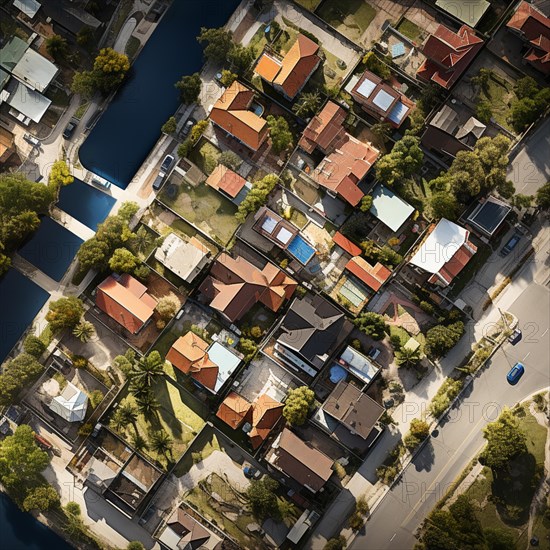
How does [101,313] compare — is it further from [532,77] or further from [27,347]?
[532,77]

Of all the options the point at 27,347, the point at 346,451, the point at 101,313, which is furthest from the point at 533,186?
the point at 27,347

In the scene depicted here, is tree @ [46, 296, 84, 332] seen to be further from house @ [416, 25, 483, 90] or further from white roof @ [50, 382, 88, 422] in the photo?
house @ [416, 25, 483, 90]

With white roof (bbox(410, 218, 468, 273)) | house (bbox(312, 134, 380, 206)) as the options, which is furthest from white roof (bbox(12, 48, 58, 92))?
white roof (bbox(410, 218, 468, 273))

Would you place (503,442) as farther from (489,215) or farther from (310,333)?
(489,215)

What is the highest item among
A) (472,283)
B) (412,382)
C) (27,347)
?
(472,283)

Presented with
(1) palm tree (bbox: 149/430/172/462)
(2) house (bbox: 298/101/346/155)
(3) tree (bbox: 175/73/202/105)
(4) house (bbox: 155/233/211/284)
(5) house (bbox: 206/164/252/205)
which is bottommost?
(1) palm tree (bbox: 149/430/172/462)

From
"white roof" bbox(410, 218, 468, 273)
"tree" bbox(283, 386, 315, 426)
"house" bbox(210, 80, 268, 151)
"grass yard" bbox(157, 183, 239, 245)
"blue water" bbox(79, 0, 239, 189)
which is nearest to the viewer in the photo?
Answer: "tree" bbox(283, 386, 315, 426)

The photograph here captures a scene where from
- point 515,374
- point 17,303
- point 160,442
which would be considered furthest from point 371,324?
point 17,303

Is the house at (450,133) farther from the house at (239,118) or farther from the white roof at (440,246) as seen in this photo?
the house at (239,118)
